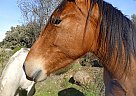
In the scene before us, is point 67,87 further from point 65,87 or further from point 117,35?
point 117,35

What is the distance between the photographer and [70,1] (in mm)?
2602

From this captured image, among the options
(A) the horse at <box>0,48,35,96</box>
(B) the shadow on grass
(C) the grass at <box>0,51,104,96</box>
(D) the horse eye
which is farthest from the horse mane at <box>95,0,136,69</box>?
(B) the shadow on grass

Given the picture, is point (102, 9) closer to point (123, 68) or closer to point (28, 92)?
point (123, 68)

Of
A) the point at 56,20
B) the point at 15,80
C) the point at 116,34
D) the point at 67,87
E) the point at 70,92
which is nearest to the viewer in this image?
the point at 116,34

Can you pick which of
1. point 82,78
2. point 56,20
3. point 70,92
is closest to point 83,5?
point 56,20

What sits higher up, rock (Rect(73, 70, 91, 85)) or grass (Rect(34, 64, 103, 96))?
rock (Rect(73, 70, 91, 85))

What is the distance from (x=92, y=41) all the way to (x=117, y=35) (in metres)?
0.22

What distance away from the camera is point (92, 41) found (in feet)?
8.38

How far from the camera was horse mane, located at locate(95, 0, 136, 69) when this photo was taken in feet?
8.13

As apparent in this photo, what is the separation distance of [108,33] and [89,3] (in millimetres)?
299

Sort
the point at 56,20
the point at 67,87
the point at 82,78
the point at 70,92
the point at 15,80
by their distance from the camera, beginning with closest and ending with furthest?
1. the point at 56,20
2. the point at 15,80
3. the point at 70,92
4. the point at 82,78
5. the point at 67,87

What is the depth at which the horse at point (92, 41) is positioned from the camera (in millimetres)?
2494

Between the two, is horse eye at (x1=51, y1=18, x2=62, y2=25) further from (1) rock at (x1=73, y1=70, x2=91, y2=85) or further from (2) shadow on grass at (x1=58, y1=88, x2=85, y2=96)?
(1) rock at (x1=73, y1=70, x2=91, y2=85)

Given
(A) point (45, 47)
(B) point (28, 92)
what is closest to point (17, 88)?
(B) point (28, 92)
